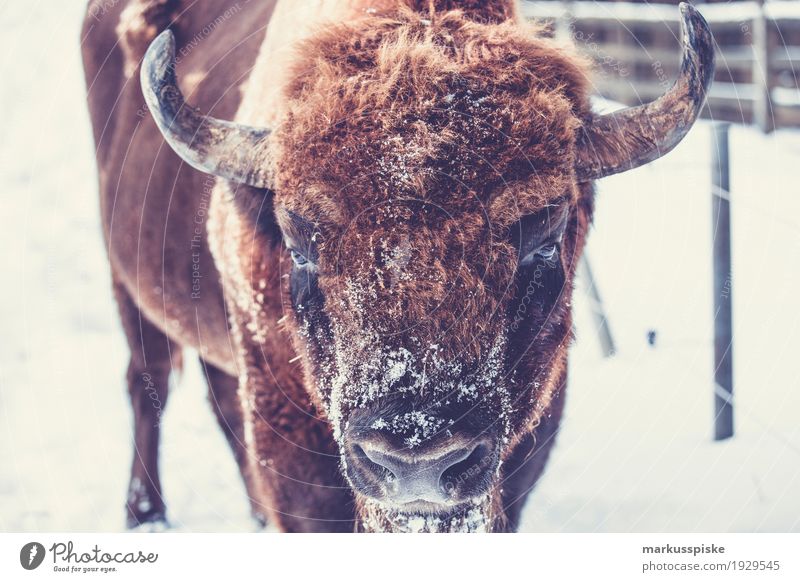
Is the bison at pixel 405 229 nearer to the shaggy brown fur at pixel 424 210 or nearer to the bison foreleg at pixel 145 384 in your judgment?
the shaggy brown fur at pixel 424 210

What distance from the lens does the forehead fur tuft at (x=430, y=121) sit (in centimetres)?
155

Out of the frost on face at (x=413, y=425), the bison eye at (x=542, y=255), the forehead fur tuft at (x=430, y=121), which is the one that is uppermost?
the forehead fur tuft at (x=430, y=121)

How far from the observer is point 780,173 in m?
2.71

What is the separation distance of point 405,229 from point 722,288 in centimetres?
178

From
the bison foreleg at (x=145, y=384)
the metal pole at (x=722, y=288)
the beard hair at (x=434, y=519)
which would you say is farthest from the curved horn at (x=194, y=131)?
the metal pole at (x=722, y=288)

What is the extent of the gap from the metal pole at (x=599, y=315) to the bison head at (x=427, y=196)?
1.46m

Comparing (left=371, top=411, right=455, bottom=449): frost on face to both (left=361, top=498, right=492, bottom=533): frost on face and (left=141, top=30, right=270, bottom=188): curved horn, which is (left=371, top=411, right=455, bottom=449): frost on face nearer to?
(left=361, top=498, right=492, bottom=533): frost on face

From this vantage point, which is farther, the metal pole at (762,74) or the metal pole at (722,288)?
the metal pole at (722,288)

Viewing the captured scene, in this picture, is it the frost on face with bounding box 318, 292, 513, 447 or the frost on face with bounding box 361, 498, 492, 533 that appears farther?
the frost on face with bounding box 361, 498, 492, 533

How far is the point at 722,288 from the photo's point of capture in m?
2.78

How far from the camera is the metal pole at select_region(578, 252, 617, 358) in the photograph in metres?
3.19

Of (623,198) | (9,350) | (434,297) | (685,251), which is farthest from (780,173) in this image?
(9,350)

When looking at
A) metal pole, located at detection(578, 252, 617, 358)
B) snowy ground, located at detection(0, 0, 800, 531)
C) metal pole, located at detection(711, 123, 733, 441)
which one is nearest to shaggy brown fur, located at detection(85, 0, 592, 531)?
snowy ground, located at detection(0, 0, 800, 531)

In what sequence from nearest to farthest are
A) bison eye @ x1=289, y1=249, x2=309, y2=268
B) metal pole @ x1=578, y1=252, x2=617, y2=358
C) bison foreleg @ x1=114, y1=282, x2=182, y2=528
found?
bison eye @ x1=289, y1=249, x2=309, y2=268, bison foreleg @ x1=114, y1=282, x2=182, y2=528, metal pole @ x1=578, y1=252, x2=617, y2=358
